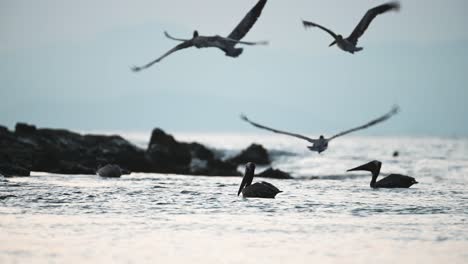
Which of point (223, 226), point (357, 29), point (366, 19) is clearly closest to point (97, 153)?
point (357, 29)

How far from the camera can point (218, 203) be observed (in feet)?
65.8

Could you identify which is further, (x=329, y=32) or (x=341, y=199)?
(x=341, y=199)

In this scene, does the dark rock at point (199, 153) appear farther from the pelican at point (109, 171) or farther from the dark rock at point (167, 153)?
the pelican at point (109, 171)

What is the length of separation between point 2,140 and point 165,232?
28269 millimetres

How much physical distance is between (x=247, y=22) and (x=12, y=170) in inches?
581

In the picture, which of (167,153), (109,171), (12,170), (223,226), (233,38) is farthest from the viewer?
(167,153)

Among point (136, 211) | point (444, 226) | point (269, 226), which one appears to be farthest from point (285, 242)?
point (136, 211)

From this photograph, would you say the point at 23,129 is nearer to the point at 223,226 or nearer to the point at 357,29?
the point at 357,29

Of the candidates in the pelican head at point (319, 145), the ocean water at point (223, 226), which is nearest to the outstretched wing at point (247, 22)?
the ocean water at point (223, 226)

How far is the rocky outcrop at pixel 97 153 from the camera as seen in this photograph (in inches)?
1398

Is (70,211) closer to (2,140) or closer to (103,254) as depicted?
(103,254)

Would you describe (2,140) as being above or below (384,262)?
above

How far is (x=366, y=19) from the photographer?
2012cm

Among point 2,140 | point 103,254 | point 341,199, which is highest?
point 2,140
